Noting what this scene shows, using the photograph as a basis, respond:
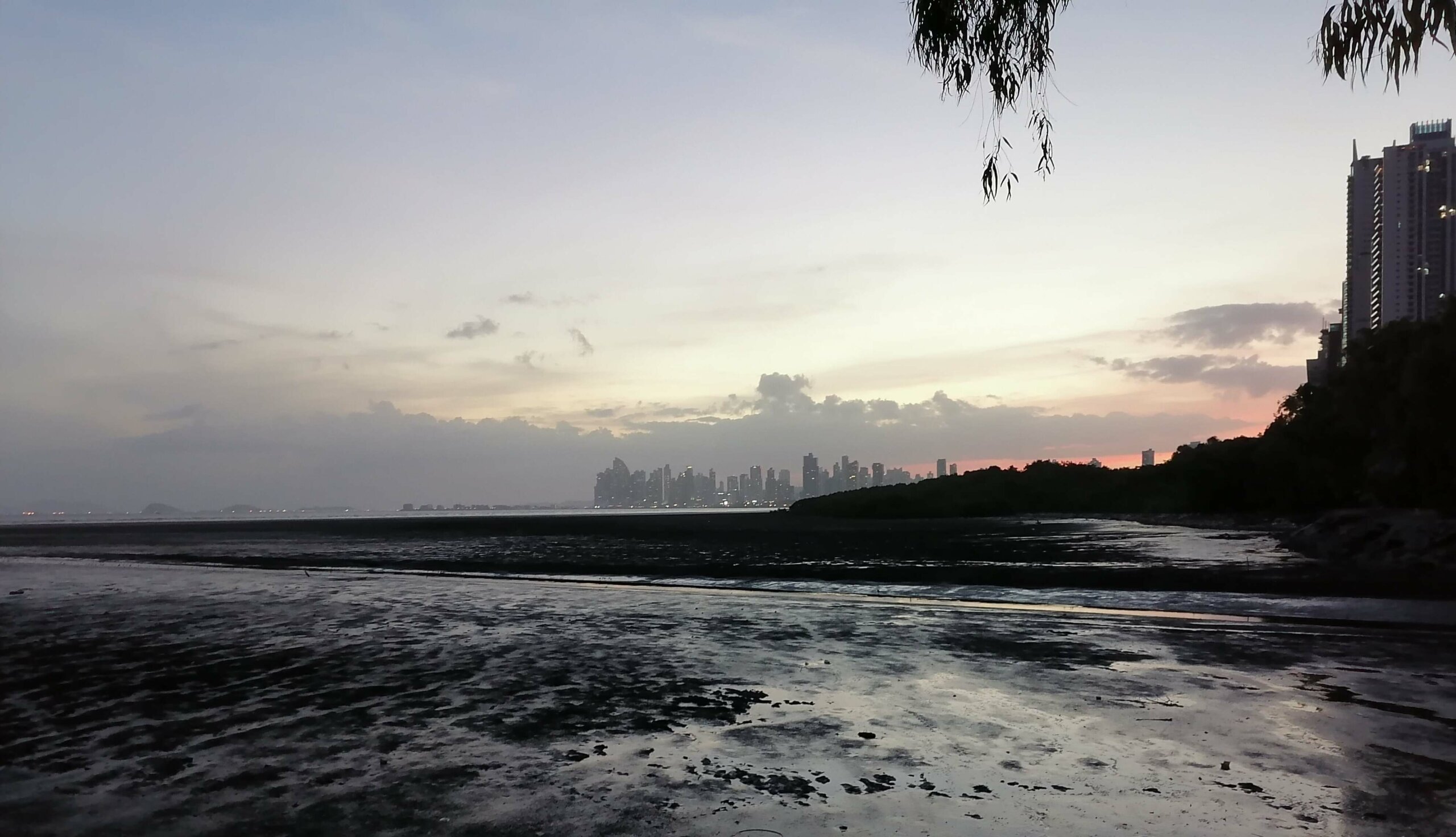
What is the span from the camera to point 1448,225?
617 ft

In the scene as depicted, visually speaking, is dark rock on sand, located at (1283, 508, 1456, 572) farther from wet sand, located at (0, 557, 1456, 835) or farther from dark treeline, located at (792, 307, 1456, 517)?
wet sand, located at (0, 557, 1456, 835)

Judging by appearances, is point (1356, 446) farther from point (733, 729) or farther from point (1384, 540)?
point (733, 729)

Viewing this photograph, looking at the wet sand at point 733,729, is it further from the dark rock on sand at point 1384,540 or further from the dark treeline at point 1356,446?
the dark treeline at point 1356,446

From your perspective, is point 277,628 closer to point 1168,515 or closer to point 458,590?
point 458,590

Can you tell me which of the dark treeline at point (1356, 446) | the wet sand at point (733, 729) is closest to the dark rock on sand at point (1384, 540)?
the dark treeline at point (1356, 446)

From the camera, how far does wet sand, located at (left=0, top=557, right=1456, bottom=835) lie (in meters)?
6.33

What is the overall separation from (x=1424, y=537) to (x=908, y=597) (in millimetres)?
22167

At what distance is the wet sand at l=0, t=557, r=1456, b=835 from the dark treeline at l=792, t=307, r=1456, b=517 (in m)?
40.7

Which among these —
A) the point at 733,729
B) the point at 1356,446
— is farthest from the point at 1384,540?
the point at 1356,446

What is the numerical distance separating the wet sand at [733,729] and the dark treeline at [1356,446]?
4072 cm

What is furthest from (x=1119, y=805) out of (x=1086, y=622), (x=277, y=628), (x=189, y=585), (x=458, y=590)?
(x=189, y=585)

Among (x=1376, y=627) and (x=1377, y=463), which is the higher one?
(x=1377, y=463)

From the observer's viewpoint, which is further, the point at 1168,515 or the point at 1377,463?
the point at 1168,515

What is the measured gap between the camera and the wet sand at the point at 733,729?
249 inches
